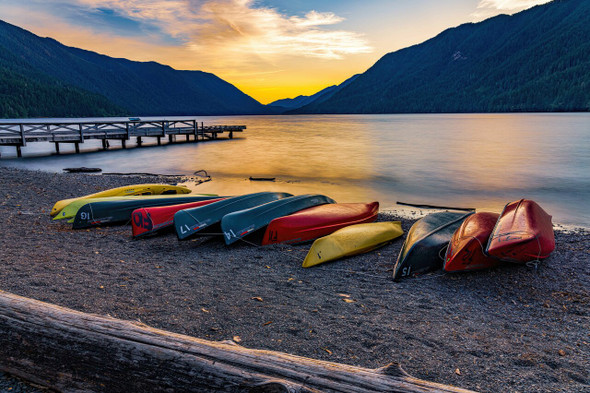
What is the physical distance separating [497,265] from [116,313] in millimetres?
5812

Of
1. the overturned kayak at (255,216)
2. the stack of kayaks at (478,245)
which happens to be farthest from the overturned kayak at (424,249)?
the overturned kayak at (255,216)

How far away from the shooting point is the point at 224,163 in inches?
999

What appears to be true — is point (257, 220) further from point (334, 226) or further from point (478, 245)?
point (478, 245)

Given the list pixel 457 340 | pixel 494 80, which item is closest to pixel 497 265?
pixel 457 340

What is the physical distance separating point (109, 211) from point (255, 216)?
148 inches

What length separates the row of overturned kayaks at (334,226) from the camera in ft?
20.3

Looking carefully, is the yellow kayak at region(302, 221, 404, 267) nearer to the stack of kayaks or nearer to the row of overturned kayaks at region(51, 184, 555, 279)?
the row of overturned kayaks at region(51, 184, 555, 279)

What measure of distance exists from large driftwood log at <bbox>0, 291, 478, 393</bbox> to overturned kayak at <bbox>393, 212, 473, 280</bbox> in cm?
415

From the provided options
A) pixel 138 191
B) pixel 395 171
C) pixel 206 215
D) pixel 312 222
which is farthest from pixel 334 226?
pixel 395 171

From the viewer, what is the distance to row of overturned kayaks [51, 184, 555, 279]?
6.20 meters

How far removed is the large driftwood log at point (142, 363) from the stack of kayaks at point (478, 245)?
4152 millimetres

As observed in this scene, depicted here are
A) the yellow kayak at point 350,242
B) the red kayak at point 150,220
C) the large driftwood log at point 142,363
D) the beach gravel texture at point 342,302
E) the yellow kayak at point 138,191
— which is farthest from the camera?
the yellow kayak at point 138,191

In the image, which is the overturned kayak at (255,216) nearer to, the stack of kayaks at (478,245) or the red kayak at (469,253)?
the stack of kayaks at (478,245)

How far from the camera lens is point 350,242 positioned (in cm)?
734
